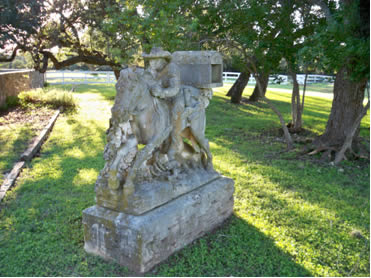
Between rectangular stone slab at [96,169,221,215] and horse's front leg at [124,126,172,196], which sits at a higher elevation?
horse's front leg at [124,126,172,196]

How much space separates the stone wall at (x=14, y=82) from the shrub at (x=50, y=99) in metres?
0.64

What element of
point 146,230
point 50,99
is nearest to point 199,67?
point 146,230

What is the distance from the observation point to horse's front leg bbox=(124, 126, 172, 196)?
13.2ft

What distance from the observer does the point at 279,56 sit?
28.8 feet

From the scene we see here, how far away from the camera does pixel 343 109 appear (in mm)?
8883

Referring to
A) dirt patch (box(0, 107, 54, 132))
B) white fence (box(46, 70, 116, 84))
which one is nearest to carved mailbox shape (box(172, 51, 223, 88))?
dirt patch (box(0, 107, 54, 132))

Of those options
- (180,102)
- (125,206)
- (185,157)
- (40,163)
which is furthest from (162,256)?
(40,163)

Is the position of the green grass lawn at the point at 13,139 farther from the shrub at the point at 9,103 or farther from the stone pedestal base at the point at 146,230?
the stone pedestal base at the point at 146,230

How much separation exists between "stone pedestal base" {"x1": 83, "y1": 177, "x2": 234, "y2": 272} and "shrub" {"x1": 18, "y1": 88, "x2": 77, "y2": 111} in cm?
1177

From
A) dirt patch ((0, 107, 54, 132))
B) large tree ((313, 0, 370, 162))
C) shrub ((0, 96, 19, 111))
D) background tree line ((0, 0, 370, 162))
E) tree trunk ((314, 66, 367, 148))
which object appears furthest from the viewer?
shrub ((0, 96, 19, 111))

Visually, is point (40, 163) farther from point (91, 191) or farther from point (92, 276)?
point (92, 276)

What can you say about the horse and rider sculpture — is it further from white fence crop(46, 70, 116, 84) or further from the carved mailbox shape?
white fence crop(46, 70, 116, 84)

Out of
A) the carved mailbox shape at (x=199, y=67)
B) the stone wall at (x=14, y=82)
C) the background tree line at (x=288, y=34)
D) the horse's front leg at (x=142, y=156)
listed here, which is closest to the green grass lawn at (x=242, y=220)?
the horse's front leg at (x=142, y=156)

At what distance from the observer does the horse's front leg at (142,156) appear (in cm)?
403
